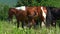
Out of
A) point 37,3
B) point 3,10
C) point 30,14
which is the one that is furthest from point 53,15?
point 37,3

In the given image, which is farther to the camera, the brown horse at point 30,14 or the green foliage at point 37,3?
the green foliage at point 37,3

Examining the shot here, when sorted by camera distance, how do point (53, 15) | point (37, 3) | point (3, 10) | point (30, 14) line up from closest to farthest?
1. point (30, 14)
2. point (53, 15)
3. point (3, 10)
4. point (37, 3)

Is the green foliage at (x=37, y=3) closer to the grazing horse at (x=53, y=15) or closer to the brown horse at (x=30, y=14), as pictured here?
the grazing horse at (x=53, y=15)

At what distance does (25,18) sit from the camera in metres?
9.05

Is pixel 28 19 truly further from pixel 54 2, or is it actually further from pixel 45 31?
pixel 54 2

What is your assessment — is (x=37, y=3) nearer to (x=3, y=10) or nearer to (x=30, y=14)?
(x=3, y=10)

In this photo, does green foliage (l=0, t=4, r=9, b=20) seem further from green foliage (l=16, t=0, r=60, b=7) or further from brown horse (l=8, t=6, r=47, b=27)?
brown horse (l=8, t=6, r=47, b=27)

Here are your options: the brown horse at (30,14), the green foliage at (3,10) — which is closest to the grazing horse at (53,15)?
the brown horse at (30,14)

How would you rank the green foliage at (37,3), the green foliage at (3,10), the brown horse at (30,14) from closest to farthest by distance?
the brown horse at (30,14) → the green foliage at (3,10) → the green foliage at (37,3)

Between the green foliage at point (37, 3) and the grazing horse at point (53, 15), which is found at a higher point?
the grazing horse at point (53, 15)

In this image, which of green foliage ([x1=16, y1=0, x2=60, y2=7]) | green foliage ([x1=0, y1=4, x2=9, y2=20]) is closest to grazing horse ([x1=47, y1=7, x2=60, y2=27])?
green foliage ([x1=0, y1=4, x2=9, y2=20])

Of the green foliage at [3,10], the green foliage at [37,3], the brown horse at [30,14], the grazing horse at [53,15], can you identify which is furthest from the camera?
the green foliage at [37,3]

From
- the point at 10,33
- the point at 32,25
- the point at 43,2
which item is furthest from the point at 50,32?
the point at 43,2

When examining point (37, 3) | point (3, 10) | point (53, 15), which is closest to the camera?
point (53, 15)
